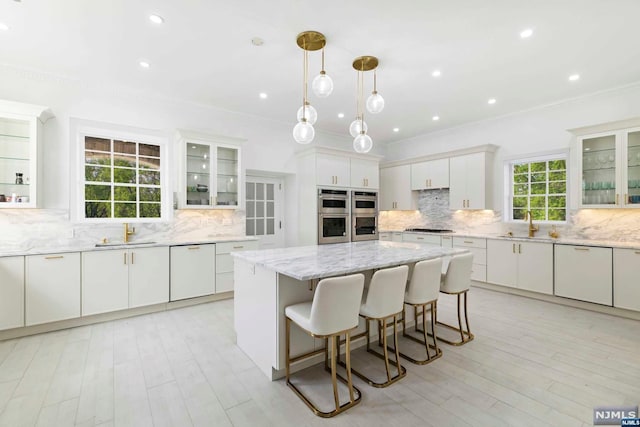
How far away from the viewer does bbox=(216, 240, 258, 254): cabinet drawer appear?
4.34m

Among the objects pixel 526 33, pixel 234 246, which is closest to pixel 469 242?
pixel 526 33

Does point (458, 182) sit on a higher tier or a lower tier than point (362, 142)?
lower

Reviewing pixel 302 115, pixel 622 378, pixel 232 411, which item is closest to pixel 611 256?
pixel 622 378

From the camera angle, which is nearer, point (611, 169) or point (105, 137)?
point (611, 169)

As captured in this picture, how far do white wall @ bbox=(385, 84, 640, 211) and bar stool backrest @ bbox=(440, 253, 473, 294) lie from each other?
2.89 metres

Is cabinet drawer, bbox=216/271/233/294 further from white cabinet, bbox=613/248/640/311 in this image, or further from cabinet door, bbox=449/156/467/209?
white cabinet, bbox=613/248/640/311

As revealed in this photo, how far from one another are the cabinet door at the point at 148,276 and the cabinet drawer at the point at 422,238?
14.3 feet

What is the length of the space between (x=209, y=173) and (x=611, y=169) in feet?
18.5

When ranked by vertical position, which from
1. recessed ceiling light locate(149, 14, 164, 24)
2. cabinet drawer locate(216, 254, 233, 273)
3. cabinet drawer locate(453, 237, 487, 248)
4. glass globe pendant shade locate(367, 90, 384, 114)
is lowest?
cabinet drawer locate(216, 254, 233, 273)

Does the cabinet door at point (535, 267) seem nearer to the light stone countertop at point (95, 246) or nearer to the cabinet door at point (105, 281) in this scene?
the light stone countertop at point (95, 246)

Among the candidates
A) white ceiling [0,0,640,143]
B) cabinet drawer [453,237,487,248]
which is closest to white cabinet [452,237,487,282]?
cabinet drawer [453,237,487,248]

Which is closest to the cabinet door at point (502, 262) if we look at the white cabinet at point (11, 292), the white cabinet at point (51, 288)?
the white cabinet at point (51, 288)

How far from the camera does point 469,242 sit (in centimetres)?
511

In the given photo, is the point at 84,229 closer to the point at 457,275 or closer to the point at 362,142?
the point at 362,142
